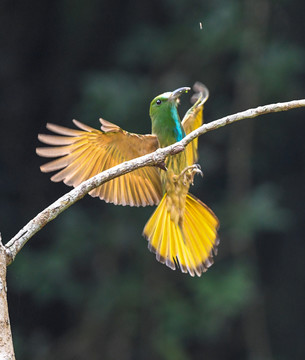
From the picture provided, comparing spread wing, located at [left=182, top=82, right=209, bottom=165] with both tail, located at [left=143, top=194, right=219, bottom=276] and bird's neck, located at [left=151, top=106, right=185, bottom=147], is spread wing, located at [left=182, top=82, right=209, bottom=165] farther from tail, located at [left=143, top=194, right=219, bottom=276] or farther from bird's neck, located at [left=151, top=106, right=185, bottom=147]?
tail, located at [left=143, top=194, right=219, bottom=276]

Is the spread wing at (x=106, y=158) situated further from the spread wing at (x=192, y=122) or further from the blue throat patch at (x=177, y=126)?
the spread wing at (x=192, y=122)

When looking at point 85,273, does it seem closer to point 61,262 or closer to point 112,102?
point 61,262

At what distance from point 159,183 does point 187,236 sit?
27 centimetres

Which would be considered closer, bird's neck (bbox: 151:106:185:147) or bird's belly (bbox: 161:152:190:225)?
bird's belly (bbox: 161:152:190:225)

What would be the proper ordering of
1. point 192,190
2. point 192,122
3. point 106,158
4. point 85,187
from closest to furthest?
point 85,187
point 106,158
point 192,122
point 192,190

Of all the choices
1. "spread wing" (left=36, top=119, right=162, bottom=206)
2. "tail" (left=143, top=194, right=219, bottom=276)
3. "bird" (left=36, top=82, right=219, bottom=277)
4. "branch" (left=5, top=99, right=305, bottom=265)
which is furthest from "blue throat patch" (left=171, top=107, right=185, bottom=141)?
"branch" (left=5, top=99, right=305, bottom=265)

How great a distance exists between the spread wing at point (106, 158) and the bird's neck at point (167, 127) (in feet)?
0.18

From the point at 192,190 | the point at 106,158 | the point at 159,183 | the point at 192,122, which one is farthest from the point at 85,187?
the point at 192,190

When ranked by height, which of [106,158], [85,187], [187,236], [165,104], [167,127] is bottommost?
[187,236]

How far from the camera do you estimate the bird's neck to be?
132 inches

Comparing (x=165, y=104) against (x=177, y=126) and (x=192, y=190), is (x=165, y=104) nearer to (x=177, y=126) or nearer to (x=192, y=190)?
(x=177, y=126)

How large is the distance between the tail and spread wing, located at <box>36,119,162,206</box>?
0.36 ft

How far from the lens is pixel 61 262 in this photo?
691 centimetres

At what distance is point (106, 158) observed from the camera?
10.6ft
